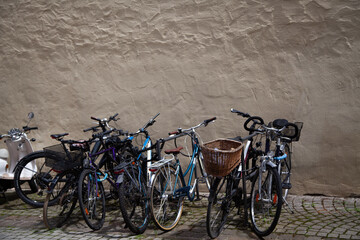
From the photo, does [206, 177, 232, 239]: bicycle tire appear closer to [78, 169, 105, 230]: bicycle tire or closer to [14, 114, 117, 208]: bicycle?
[78, 169, 105, 230]: bicycle tire

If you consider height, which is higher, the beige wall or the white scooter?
the beige wall

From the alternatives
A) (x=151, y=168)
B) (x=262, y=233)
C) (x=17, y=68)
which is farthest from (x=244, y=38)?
(x=17, y=68)

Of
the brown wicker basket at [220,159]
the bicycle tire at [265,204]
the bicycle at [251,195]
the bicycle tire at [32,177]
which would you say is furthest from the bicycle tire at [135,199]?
the bicycle tire at [32,177]

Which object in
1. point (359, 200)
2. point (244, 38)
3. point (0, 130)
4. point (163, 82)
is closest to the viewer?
point (359, 200)

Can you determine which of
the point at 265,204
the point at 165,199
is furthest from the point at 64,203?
the point at 265,204

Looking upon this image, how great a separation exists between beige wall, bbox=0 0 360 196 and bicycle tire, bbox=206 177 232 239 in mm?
1752

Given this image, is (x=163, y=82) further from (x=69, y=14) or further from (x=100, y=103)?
(x=69, y=14)

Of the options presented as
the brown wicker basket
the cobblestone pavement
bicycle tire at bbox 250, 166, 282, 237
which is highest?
the brown wicker basket

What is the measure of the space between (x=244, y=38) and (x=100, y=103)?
2.56m

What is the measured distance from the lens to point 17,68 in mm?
6840

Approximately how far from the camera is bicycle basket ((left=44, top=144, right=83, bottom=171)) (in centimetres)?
489

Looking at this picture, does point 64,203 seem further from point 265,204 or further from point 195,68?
point 195,68

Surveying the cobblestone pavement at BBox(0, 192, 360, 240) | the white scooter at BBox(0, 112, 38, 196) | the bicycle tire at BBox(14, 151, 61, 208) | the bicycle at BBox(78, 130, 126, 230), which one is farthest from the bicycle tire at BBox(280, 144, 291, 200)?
the white scooter at BBox(0, 112, 38, 196)

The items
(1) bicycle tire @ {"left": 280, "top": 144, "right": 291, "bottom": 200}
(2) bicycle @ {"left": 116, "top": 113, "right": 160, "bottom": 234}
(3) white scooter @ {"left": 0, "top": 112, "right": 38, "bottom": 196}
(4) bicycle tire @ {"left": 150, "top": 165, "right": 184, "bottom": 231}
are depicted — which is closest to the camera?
(2) bicycle @ {"left": 116, "top": 113, "right": 160, "bottom": 234}
